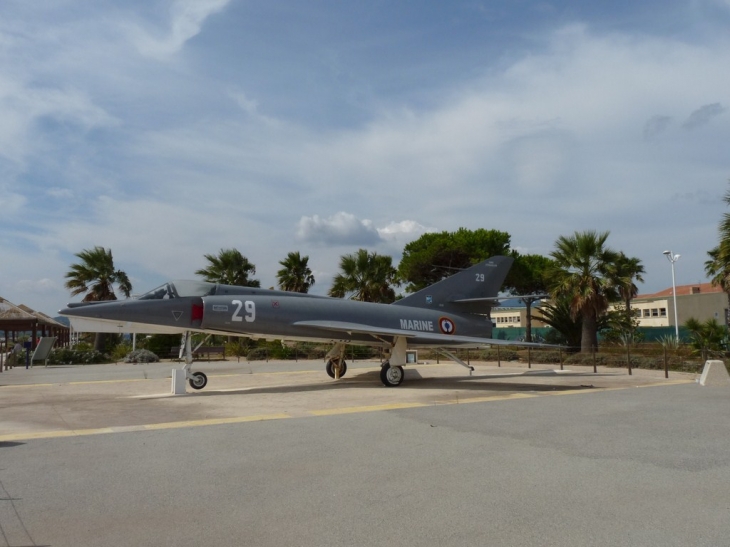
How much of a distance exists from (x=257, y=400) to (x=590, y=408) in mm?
7029

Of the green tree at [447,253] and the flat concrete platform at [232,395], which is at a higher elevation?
the green tree at [447,253]

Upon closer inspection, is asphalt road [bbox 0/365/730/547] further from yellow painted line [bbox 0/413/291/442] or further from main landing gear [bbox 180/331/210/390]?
main landing gear [bbox 180/331/210/390]

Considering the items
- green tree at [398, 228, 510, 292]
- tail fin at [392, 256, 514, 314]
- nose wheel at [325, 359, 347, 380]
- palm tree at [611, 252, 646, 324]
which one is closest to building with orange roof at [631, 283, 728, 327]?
palm tree at [611, 252, 646, 324]

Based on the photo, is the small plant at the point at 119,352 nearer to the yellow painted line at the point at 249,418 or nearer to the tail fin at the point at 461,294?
the tail fin at the point at 461,294

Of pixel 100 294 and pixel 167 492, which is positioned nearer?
pixel 167 492

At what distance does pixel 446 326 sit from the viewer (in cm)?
1898

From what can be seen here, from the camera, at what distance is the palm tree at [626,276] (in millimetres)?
27277

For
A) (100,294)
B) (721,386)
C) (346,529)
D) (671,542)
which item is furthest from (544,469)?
(100,294)

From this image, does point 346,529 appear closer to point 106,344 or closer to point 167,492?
point 167,492

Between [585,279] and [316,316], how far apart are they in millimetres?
15893

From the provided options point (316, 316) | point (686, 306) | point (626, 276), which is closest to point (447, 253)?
point (626, 276)

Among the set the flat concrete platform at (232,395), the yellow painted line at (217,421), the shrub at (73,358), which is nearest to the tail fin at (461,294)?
the flat concrete platform at (232,395)

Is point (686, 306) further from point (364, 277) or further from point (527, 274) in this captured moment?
point (364, 277)

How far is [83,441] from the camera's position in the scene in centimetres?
771
